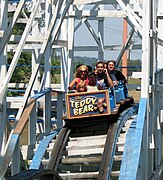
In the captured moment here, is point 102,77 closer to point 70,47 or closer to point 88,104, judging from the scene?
point 88,104

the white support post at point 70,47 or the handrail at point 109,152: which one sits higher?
the white support post at point 70,47

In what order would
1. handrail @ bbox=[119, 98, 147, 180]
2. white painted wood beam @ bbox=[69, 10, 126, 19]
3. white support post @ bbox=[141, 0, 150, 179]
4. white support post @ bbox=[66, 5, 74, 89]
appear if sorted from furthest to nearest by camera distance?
white painted wood beam @ bbox=[69, 10, 126, 19] < white support post @ bbox=[66, 5, 74, 89] < white support post @ bbox=[141, 0, 150, 179] < handrail @ bbox=[119, 98, 147, 180]

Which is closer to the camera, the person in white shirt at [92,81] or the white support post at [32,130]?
the person in white shirt at [92,81]

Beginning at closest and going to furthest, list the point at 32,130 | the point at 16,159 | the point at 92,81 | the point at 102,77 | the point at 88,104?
the point at 16,159
the point at 88,104
the point at 92,81
the point at 32,130
the point at 102,77

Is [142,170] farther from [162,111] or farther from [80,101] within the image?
[162,111]

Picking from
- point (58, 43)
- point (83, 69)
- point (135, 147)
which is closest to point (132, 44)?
point (58, 43)

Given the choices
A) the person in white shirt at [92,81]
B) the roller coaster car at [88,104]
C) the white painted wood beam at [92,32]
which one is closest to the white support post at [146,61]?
the roller coaster car at [88,104]

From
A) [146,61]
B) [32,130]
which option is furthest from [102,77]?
[146,61]

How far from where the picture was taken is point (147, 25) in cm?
723

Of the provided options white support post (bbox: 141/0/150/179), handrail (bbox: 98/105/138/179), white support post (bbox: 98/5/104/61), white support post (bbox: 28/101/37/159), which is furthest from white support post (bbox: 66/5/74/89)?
white support post (bbox: 141/0/150/179)

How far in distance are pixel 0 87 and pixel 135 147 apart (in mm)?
2588

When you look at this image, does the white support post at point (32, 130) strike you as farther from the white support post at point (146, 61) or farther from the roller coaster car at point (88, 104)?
the white support post at point (146, 61)

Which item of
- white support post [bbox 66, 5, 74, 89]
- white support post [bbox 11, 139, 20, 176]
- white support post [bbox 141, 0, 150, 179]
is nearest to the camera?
white support post [bbox 141, 0, 150, 179]

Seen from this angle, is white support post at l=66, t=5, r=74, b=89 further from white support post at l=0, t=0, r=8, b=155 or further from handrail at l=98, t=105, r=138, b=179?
handrail at l=98, t=105, r=138, b=179
